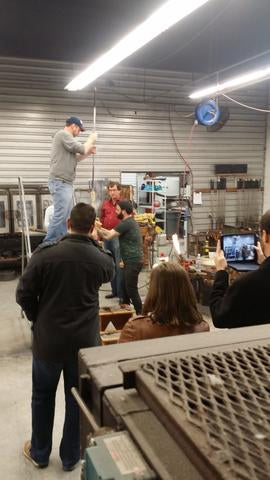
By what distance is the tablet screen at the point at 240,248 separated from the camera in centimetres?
384

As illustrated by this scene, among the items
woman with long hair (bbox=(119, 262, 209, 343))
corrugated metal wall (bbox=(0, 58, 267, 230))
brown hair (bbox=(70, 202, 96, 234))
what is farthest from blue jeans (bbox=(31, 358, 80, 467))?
corrugated metal wall (bbox=(0, 58, 267, 230))

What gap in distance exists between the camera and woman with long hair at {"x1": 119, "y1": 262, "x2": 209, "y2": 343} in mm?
2381

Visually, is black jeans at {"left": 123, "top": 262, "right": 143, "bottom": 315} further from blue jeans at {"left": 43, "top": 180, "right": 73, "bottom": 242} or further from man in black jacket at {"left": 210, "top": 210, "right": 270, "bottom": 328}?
man in black jacket at {"left": 210, "top": 210, "right": 270, "bottom": 328}

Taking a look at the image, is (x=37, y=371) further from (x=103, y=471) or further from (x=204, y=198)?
(x=204, y=198)

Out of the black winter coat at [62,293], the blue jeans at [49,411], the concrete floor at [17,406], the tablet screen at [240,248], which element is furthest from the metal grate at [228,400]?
the tablet screen at [240,248]

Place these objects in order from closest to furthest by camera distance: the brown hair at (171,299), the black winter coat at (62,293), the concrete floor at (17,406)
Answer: the brown hair at (171,299)
the black winter coat at (62,293)
the concrete floor at (17,406)

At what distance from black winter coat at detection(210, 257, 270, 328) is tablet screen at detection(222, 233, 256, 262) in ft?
5.53

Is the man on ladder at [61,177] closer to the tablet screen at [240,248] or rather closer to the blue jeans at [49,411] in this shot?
the tablet screen at [240,248]

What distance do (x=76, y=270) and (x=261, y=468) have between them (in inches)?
89.7

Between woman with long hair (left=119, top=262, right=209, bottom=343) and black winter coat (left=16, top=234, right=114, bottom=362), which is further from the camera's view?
black winter coat (left=16, top=234, right=114, bottom=362)

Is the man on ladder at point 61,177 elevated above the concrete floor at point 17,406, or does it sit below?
above

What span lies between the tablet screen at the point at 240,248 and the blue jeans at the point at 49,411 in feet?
5.91

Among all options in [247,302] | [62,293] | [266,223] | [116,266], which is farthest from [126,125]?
[247,302]

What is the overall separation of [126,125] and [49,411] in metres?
8.43
